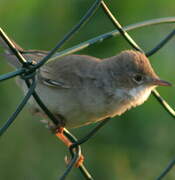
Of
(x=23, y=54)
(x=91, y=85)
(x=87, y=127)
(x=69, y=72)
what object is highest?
(x=23, y=54)

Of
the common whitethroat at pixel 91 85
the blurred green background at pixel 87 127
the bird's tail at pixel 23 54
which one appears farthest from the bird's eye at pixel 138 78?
the blurred green background at pixel 87 127

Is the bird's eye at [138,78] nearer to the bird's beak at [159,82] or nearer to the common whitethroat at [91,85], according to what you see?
the common whitethroat at [91,85]

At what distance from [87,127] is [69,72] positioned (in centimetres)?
115

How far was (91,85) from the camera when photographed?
4121mm

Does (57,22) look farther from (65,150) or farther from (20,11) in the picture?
(65,150)

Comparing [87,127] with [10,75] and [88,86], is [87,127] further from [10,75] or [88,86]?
[10,75]

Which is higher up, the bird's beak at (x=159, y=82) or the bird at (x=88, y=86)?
the bird at (x=88, y=86)

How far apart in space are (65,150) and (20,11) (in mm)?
1248

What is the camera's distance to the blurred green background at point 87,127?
17.5 feet

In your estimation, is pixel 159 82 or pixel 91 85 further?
pixel 91 85

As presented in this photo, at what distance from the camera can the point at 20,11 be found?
5.44 meters

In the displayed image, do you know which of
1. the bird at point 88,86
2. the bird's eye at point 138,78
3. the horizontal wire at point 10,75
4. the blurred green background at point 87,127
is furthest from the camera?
the blurred green background at point 87,127

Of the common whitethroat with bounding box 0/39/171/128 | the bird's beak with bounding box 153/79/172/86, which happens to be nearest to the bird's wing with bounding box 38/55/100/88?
the common whitethroat with bounding box 0/39/171/128

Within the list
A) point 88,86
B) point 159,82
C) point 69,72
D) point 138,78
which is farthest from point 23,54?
point 159,82
